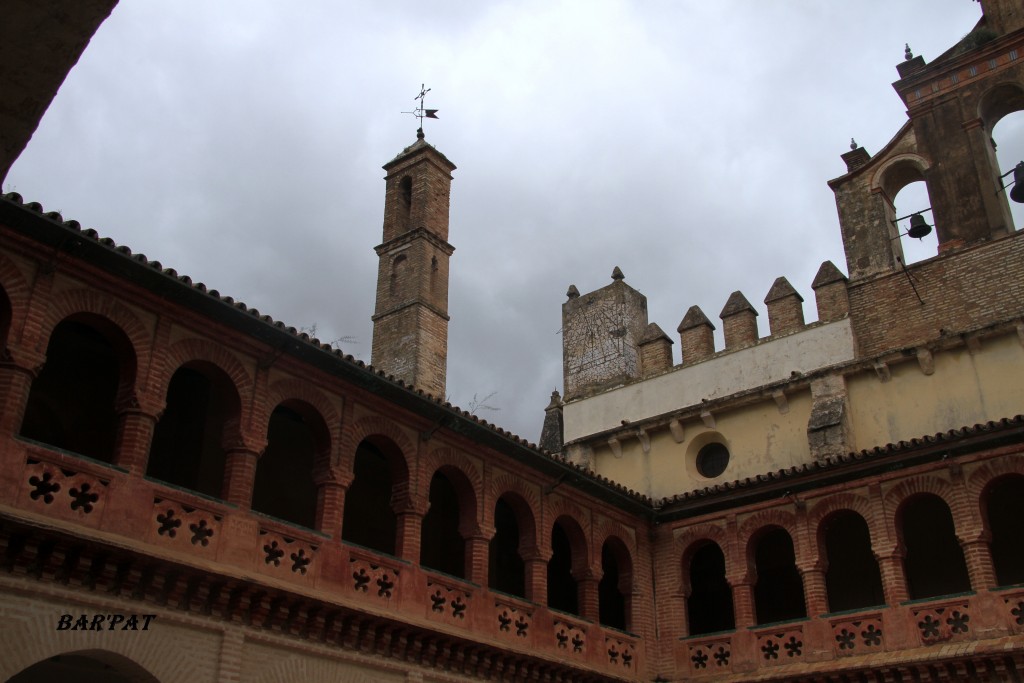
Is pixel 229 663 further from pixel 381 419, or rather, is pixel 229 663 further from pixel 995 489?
pixel 995 489

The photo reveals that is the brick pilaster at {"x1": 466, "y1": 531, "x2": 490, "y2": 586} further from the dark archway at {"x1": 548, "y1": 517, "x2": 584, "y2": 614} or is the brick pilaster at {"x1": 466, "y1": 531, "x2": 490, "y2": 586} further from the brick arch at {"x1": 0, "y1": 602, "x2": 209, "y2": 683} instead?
the brick arch at {"x1": 0, "y1": 602, "x2": 209, "y2": 683}

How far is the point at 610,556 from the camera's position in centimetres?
1975

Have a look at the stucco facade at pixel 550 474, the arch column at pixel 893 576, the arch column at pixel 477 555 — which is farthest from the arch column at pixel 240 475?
the arch column at pixel 893 576

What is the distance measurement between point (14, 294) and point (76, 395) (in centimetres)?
258

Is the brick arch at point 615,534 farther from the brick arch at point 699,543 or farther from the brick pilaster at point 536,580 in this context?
the brick pilaster at point 536,580

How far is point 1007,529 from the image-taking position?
17000mm

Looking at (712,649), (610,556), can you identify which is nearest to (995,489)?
(712,649)

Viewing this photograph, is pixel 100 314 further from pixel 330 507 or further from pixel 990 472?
pixel 990 472

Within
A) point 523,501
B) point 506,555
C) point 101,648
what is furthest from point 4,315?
point 506,555

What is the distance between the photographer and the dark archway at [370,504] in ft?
52.4

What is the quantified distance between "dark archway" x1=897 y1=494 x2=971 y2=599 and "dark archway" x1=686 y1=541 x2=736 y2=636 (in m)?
3.19

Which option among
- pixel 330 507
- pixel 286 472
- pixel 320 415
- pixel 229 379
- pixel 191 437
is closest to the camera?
pixel 229 379

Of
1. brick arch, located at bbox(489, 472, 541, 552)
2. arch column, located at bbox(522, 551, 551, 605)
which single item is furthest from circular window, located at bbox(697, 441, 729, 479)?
arch column, located at bbox(522, 551, 551, 605)

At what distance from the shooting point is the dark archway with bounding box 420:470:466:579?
1719 cm
